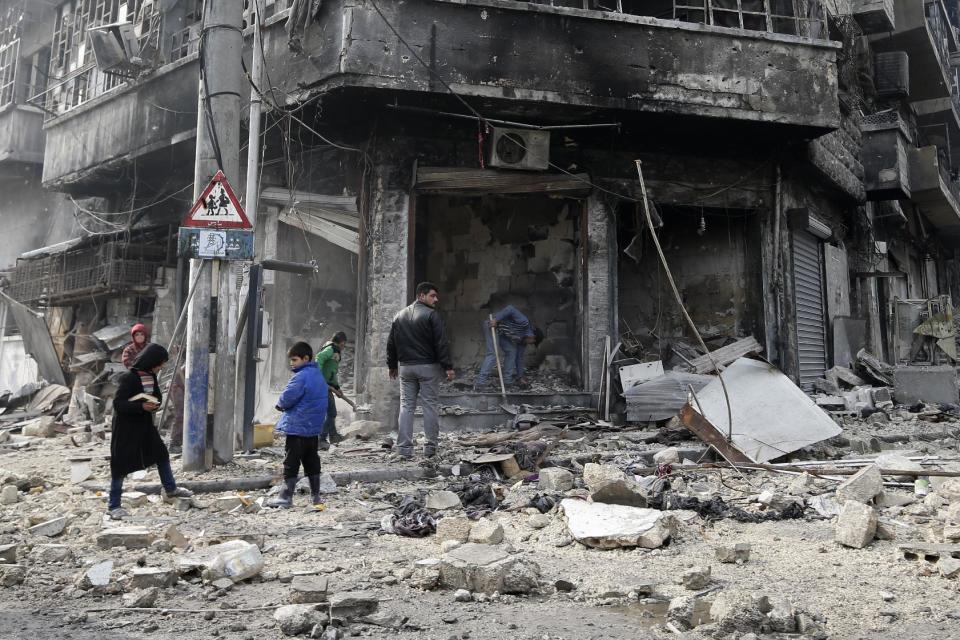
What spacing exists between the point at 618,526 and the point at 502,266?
27.7 ft

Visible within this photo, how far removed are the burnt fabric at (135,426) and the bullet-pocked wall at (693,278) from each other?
7.78m

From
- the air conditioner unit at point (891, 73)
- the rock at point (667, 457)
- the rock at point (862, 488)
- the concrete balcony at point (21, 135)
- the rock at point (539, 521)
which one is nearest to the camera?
the rock at point (539, 521)

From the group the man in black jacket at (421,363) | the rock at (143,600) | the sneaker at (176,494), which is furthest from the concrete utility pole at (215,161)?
the rock at (143,600)

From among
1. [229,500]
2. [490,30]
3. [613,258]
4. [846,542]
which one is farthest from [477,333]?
[846,542]

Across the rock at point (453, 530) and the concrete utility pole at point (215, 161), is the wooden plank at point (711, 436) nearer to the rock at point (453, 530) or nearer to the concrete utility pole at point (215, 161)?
the rock at point (453, 530)

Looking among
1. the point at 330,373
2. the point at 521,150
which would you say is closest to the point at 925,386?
the point at 521,150

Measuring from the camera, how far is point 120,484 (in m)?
4.98

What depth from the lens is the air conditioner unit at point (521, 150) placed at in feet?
31.8

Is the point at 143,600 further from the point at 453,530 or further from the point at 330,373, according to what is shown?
the point at 330,373

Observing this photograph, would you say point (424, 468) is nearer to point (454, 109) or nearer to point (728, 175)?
point (454, 109)

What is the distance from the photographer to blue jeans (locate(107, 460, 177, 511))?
493cm

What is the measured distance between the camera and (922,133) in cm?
2089

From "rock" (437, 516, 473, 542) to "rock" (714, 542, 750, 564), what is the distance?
1395mm

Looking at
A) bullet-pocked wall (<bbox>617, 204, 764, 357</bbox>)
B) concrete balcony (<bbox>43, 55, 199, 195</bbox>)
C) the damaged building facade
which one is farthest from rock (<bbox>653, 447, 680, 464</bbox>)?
concrete balcony (<bbox>43, 55, 199, 195</bbox>)
